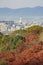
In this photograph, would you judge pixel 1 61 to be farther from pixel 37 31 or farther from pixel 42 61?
pixel 37 31

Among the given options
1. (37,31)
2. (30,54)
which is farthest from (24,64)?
(37,31)

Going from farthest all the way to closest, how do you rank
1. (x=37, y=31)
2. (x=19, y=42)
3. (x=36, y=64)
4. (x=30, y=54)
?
(x=37, y=31)
(x=19, y=42)
(x=30, y=54)
(x=36, y=64)

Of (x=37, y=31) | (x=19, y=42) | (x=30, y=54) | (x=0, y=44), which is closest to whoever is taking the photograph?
(x=30, y=54)

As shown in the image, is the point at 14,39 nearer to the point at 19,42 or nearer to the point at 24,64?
the point at 19,42

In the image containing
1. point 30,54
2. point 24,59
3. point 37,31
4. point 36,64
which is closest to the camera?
point 36,64

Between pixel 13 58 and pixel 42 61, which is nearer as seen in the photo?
pixel 42 61

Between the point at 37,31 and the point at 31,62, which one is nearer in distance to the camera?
the point at 31,62

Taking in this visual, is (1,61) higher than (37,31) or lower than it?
higher

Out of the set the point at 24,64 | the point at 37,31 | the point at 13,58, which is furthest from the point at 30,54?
the point at 37,31

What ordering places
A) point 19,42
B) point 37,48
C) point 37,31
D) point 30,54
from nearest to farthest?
point 30,54 < point 37,48 < point 19,42 < point 37,31
